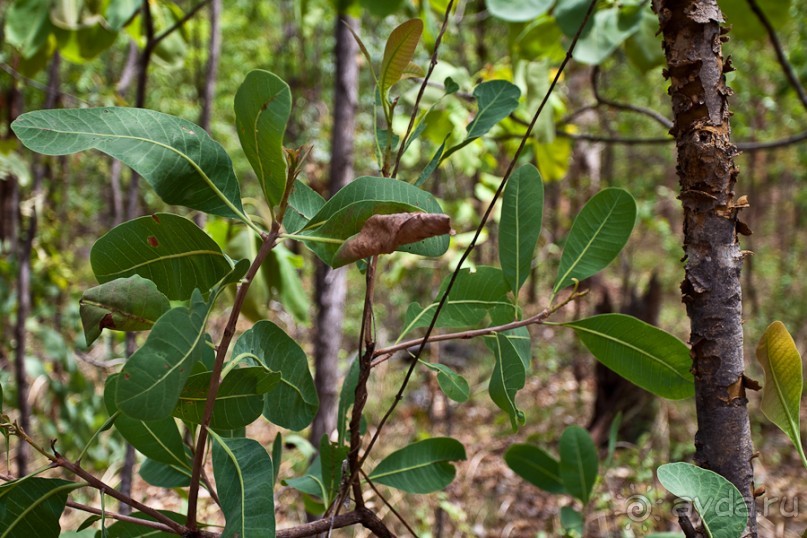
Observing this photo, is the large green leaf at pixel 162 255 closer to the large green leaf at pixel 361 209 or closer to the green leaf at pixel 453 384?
the large green leaf at pixel 361 209

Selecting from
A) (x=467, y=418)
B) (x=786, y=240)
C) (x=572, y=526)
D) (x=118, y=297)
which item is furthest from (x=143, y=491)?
(x=786, y=240)

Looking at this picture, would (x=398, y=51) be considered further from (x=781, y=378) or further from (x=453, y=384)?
(x=781, y=378)

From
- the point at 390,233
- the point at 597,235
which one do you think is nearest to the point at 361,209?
the point at 390,233

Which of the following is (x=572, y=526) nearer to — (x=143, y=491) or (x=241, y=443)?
(x=241, y=443)

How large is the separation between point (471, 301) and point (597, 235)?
0.46 feet

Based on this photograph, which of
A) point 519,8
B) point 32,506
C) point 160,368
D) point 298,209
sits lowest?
point 32,506

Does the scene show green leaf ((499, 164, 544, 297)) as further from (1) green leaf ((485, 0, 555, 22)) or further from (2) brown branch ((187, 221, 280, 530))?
(1) green leaf ((485, 0, 555, 22))

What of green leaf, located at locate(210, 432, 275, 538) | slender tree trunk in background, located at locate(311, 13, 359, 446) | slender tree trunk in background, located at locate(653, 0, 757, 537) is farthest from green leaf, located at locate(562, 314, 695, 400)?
slender tree trunk in background, located at locate(311, 13, 359, 446)

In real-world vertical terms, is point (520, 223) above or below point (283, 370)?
above

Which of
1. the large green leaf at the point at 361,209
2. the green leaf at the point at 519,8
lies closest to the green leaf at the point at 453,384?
the large green leaf at the point at 361,209

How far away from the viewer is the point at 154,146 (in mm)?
410

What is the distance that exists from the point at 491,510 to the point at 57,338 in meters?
2.16

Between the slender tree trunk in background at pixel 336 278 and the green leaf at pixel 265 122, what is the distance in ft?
4.44

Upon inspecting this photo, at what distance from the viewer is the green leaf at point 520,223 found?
0.55m
